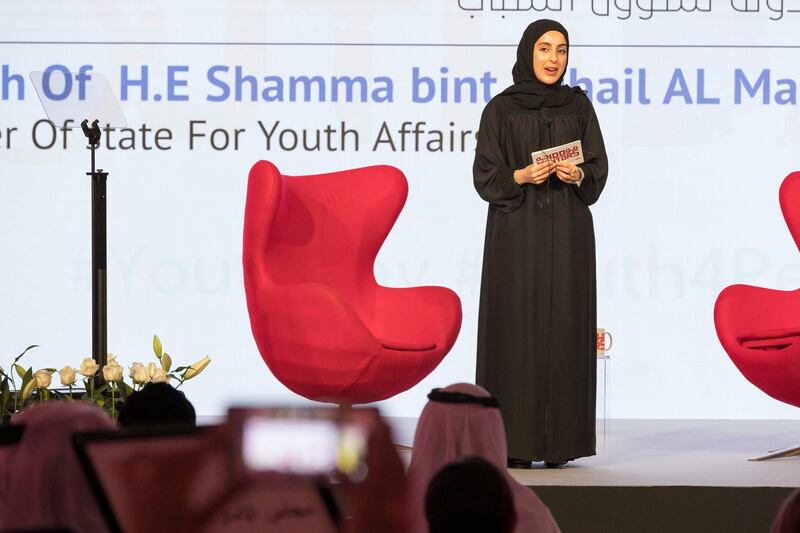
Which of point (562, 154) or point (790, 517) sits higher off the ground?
point (562, 154)

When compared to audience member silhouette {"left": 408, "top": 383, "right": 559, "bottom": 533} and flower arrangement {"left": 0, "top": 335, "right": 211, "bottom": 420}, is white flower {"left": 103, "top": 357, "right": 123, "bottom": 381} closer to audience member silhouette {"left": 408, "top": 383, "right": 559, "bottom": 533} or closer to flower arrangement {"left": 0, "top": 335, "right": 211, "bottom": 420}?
flower arrangement {"left": 0, "top": 335, "right": 211, "bottom": 420}

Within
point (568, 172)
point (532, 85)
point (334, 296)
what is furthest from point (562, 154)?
point (334, 296)

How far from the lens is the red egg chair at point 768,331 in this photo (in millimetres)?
4426

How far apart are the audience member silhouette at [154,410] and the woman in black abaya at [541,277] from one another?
231 centimetres

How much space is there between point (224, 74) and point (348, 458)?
16.3 ft

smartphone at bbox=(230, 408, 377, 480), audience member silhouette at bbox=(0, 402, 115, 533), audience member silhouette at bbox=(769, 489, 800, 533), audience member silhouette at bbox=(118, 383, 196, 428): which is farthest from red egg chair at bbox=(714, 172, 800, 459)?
audience member silhouette at bbox=(0, 402, 115, 533)

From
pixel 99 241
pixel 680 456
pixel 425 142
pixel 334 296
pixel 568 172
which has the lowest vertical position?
pixel 680 456

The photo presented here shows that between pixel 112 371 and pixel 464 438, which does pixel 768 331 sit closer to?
pixel 112 371

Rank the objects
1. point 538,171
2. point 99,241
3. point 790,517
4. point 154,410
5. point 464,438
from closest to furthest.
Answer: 1. point 790,517
2. point 154,410
3. point 464,438
4. point 538,171
5. point 99,241

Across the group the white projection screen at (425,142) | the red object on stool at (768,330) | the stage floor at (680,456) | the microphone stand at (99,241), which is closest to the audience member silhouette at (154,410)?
the stage floor at (680,456)

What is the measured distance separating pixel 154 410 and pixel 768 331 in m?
2.97

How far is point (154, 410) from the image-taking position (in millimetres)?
2043

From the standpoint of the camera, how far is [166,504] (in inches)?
60.9

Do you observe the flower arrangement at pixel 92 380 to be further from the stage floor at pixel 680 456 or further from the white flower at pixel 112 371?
the stage floor at pixel 680 456
